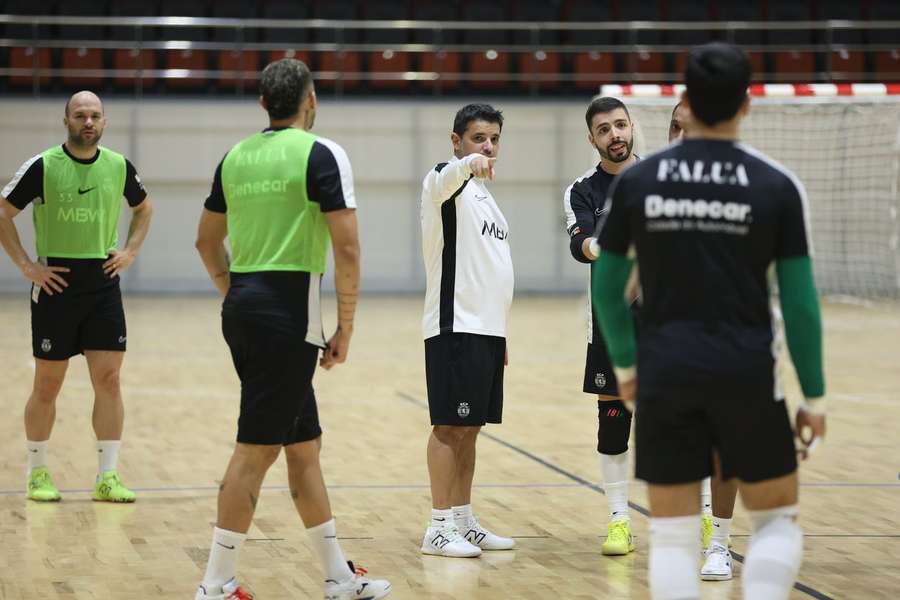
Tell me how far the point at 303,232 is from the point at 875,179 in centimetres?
1628

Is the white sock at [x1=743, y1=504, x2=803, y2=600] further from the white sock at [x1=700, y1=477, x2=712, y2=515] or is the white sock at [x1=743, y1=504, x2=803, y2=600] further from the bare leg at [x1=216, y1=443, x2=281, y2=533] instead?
the white sock at [x1=700, y1=477, x2=712, y2=515]

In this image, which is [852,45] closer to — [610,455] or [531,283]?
[531,283]

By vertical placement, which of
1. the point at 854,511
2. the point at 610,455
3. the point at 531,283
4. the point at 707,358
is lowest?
the point at 531,283

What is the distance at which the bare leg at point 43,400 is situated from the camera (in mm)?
6250

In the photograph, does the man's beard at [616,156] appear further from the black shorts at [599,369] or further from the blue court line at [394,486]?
the blue court line at [394,486]

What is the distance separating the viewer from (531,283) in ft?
71.7

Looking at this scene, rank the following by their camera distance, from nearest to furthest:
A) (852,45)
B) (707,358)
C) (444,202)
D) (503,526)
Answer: (707,358) < (444,202) < (503,526) < (852,45)

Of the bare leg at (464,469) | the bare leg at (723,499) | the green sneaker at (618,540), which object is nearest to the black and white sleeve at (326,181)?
the bare leg at (464,469)

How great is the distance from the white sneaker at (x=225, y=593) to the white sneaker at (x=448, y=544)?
119 centimetres

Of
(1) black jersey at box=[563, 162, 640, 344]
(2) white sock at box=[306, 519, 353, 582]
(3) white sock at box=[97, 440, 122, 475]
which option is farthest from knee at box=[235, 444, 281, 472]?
(3) white sock at box=[97, 440, 122, 475]

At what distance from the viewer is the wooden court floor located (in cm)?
468

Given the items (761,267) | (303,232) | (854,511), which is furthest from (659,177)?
(854,511)

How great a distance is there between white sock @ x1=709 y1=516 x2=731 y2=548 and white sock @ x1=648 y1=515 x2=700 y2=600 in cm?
167

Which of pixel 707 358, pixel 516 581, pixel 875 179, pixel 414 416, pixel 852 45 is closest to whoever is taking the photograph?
pixel 707 358
